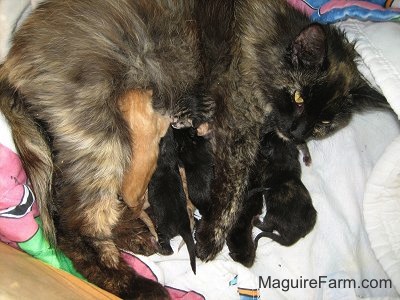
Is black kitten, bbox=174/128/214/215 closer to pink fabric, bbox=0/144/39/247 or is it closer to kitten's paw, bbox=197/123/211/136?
kitten's paw, bbox=197/123/211/136

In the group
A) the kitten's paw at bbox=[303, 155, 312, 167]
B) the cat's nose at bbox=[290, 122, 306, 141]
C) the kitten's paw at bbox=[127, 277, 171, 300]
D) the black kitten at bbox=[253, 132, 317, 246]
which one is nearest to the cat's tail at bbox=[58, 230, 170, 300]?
the kitten's paw at bbox=[127, 277, 171, 300]

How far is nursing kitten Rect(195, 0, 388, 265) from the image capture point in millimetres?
2047

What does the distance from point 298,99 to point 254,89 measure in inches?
9.2

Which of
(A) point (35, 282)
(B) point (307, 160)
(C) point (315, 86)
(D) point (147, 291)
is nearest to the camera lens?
(A) point (35, 282)

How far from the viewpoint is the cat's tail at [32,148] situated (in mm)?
1783

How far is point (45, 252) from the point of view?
1.86m

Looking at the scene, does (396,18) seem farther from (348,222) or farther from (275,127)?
(348,222)

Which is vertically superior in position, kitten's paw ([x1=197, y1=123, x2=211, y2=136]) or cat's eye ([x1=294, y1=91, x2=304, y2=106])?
cat's eye ([x1=294, y1=91, x2=304, y2=106])

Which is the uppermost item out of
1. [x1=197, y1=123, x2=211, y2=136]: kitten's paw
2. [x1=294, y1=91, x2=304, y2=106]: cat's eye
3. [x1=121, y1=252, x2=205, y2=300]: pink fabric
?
[x1=294, y1=91, x2=304, y2=106]: cat's eye

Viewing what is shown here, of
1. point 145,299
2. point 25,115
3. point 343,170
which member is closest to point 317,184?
point 343,170

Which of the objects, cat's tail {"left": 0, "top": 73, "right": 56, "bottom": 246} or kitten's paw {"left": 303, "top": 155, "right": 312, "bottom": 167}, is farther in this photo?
kitten's paw {"left": 303, "top": 155, "right": 312, "bottom": 167}

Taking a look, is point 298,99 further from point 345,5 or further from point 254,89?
point 345,5

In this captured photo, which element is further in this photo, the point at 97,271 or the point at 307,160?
the point at 307,160

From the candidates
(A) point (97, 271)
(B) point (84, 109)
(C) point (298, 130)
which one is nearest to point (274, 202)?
(C) point (298, 130)
